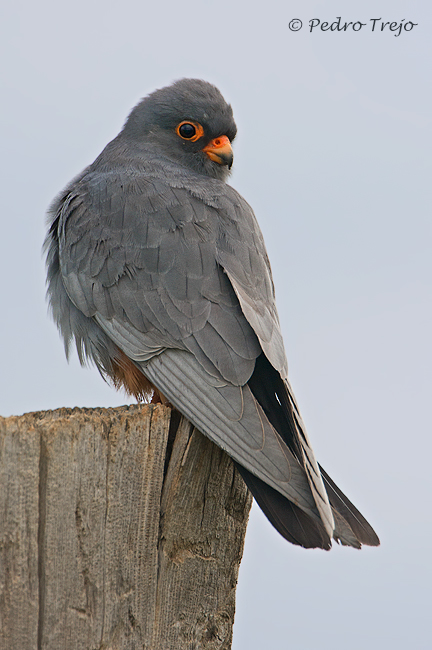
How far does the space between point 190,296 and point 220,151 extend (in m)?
1.39

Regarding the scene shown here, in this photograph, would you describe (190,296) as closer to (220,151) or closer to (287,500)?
(287,500)

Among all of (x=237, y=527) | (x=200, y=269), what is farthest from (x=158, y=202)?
(x=237, y=527)

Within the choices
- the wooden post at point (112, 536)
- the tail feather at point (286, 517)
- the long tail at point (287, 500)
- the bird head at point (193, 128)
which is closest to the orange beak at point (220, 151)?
the bird head at point (193, 128)

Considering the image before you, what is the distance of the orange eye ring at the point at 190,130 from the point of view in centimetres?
438

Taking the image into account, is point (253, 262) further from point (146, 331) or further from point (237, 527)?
point (237, 527)

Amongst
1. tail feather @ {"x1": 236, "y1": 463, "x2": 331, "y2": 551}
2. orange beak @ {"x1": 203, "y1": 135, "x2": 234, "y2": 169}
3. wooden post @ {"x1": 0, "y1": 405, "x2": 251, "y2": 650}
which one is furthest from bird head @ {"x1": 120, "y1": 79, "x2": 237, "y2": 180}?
tail feather @ {"x1": 236, "y1": 463, "x2": 331, "y2": 551}

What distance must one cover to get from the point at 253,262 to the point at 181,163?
3.51 feet

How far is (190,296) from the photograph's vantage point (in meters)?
3.36

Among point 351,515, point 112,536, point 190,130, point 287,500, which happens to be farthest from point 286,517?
point 190,130

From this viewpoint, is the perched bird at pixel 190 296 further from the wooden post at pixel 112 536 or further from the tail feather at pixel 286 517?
the wooden post at pixel 112 536

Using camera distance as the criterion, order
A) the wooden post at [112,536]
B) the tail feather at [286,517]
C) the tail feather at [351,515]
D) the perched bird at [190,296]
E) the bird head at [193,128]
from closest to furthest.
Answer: the wooden post at [112,536] → the tail feather at [286,517] → the perched bird at [190,296] → the tail feather at [351,515] → the bird head at [193,128]

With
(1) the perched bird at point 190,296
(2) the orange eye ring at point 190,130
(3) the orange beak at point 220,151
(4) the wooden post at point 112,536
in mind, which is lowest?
(4) the wooden post at point 112,536

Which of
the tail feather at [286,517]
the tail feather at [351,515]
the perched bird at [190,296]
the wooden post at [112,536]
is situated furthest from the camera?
the tail feather at [351,515]

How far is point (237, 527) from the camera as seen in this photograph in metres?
2.86
